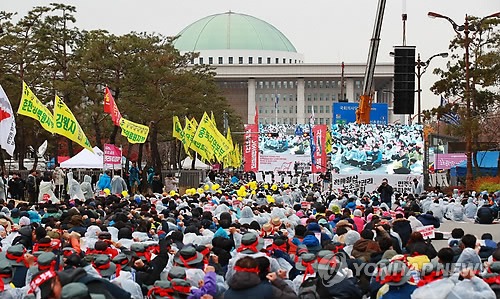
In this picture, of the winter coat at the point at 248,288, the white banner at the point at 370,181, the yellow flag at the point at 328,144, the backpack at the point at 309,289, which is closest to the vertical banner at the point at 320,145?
the yellow flag at the point at 328,144

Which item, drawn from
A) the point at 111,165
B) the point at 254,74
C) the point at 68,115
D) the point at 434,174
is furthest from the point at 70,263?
the point at 254,74

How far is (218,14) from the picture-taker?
160m

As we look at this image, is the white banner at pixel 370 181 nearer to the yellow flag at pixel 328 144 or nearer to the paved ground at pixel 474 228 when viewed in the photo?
the paved ground at pixel 474 228

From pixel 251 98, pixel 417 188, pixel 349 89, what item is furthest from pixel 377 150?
pixel 251 98

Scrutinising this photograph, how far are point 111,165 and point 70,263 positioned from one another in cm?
2187

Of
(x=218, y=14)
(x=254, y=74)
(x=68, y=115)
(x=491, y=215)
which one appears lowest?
(x=491, y=215)

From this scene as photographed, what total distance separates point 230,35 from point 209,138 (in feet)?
401

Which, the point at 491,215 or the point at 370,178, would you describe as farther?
the point at 370,178

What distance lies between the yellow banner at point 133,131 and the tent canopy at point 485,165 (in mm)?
20254

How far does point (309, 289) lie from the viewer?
704 centimetres

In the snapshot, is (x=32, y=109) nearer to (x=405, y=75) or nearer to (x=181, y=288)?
(x=405, y=75)

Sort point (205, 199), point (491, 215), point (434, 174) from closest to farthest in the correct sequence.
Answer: point (205, 199) < point (491, 215) < point (434, 174)

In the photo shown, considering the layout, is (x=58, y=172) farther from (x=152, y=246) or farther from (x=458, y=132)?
(x=152, y=246)

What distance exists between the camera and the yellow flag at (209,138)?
2921 cm
